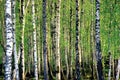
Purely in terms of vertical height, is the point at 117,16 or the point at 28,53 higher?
the point at 117,16

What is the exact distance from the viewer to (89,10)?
44.6 meters

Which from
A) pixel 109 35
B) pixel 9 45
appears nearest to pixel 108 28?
pixel 109 35

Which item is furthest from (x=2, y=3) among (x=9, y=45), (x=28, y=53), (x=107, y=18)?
(x=9, y=45)

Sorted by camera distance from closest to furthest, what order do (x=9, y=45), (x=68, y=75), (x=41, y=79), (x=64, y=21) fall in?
(x=9, y=45) < (x=41, y=79) < (x=68, y=75) < (x=64, y=21)

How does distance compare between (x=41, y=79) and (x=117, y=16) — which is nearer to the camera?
(x=117, y=16)

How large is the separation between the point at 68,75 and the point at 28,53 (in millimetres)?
9610

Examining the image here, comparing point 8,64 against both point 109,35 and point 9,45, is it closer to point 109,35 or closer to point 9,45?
point 9,45

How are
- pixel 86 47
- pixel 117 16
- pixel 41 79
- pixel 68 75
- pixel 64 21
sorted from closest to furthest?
pixel 117 16 < pixel 41 79 < pixel 68 75 < pixel 64 21 < pixel 86 47

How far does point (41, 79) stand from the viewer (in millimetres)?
34594

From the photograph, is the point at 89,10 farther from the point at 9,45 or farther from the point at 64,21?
the point at 9,45

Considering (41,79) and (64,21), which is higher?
(64,21)

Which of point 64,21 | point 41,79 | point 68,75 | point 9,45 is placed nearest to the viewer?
point 9,45

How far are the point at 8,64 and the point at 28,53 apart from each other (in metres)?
32.2

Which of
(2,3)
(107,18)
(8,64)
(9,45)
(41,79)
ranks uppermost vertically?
(2,3)
